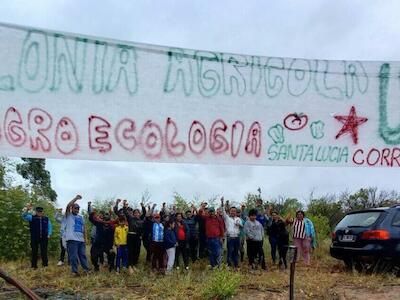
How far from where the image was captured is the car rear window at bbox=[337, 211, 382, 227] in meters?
10.1

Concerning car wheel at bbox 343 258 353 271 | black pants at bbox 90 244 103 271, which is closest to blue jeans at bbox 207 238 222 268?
black pants at bbox 90 244 103 271

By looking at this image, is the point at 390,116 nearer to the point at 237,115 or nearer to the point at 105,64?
the point at 237,115

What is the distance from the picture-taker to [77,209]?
35.8ft

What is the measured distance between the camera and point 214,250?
1172 centimetres

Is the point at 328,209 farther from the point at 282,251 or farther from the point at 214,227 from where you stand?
the point at 214,227

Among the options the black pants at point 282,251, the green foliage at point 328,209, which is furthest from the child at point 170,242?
the green foliage at point 328,209

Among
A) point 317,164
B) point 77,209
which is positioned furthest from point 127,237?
point 317,164

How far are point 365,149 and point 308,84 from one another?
24.4 inches

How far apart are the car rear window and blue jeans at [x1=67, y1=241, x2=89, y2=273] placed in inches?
199

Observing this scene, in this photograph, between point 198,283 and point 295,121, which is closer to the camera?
point 295,121

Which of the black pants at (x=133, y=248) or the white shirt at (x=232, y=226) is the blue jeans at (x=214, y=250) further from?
the black pants at (x=133, y=248)

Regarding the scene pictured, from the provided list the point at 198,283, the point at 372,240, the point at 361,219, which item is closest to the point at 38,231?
the point at 198,283

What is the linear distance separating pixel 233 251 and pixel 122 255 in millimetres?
2378

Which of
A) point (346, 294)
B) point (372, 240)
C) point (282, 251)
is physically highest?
point (372, 240)
